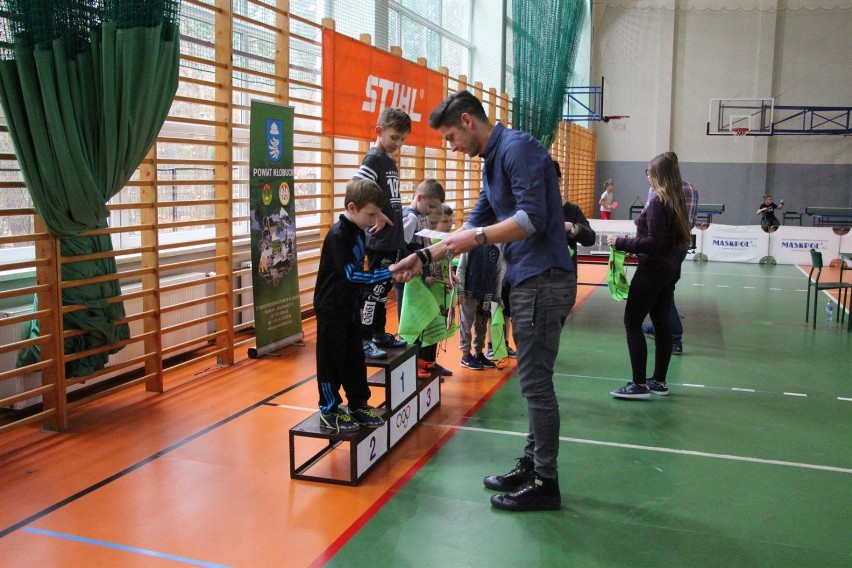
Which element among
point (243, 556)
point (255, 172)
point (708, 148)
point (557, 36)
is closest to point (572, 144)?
point (708, 148)

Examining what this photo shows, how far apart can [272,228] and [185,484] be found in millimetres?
2739

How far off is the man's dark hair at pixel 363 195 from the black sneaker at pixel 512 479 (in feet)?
4.32

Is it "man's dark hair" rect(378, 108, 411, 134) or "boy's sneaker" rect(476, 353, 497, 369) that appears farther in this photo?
"boy's sneaker" rect(476, 353, 497, 369)

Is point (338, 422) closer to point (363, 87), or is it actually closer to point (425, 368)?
point (425, 368)

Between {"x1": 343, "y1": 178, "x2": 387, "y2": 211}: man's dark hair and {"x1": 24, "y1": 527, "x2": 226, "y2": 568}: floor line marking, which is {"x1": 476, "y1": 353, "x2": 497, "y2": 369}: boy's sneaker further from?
{"x1": 24, "y1": 527, "x2": 226, "y2": 568}: floor line marking

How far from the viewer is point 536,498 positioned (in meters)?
3.08

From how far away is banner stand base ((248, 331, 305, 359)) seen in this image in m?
5.70

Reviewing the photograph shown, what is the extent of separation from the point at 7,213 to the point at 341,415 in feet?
6.52

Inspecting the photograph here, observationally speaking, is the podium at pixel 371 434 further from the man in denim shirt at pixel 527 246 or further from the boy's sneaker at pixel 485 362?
the boy's sneaker at pixel 485 362

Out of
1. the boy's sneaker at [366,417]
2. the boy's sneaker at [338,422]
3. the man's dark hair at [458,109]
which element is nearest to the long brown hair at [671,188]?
the man's dark hair at [458,109]

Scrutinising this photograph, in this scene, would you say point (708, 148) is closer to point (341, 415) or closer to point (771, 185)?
point (771, 185)

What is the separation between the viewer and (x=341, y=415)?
338 centimetres

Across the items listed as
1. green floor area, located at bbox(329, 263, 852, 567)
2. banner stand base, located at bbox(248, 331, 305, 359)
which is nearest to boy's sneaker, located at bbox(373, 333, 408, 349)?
green floor area, located at bbox(329, 263, 852, 567)

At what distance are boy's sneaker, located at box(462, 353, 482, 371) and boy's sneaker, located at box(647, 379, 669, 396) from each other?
1198 millimetres
